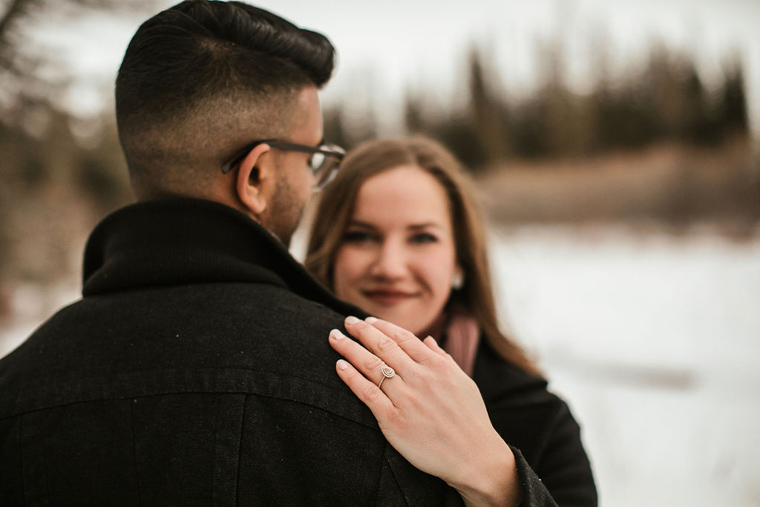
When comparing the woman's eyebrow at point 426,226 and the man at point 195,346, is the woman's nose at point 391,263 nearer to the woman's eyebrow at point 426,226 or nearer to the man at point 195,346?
the woman's eyebrow at point 426,226

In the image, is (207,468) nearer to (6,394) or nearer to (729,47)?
(6,394)

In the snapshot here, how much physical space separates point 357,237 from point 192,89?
1217mm

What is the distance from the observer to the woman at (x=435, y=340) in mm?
1148

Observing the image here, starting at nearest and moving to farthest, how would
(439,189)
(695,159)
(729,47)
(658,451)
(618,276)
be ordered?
(439,189)
(658,451)
(618,276)
(695,159)
(729,47)

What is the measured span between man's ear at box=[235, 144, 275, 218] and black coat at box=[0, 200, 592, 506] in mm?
248

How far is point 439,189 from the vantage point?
2557mm

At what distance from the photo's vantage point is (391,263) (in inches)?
88.4

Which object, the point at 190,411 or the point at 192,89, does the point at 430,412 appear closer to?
the point at 190,411

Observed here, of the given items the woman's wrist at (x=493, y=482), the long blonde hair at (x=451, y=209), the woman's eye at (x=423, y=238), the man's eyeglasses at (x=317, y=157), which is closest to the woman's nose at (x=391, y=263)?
the woman's eye at (x=423, y=238)

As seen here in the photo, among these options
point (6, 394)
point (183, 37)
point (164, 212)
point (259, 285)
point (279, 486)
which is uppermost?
point (183, 37)

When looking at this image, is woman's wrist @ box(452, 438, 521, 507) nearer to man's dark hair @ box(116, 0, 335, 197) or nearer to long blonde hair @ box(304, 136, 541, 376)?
man's dark hair @ box(116, 0, 335, 197)

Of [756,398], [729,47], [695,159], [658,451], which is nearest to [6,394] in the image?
[658,451]

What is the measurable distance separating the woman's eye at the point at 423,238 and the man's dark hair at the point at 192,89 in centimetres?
108

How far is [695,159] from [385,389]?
746 inches
